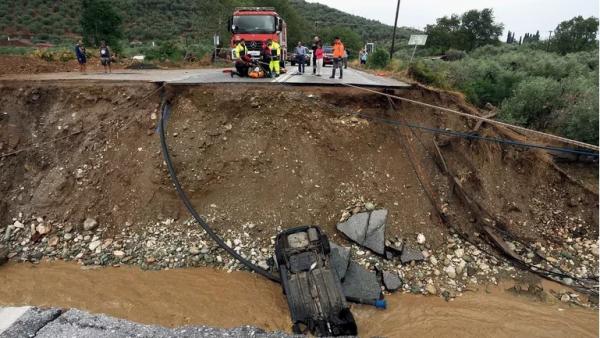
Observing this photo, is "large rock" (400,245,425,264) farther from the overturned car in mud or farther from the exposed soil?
the overturned car in mud

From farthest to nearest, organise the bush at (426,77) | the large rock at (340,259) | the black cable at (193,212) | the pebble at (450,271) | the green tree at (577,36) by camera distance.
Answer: the green tree at (577,36) < the bush at (426,77) < the pebble at (450,271) < the black cable at (193,212) < the large rock at (340,259)

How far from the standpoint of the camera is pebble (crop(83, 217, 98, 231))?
8.58 meters

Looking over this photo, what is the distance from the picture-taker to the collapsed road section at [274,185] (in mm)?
8211

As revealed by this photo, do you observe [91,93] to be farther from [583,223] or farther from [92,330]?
[583,223]

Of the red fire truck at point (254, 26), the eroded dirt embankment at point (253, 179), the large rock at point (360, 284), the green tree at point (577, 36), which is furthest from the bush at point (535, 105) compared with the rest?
the green tree at point (577, 36)

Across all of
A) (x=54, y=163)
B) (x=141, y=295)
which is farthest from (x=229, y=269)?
(x=54, y=163)

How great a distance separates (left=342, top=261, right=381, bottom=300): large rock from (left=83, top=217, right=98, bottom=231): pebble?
573 cm

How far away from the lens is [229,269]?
7.82 metres

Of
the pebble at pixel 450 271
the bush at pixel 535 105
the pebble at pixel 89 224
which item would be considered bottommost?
the pebble at pixel 450 271

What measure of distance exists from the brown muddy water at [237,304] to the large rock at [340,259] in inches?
28.0

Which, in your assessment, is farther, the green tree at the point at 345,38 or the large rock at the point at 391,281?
the green tree at the point at 345,38

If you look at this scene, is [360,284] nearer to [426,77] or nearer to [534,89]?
[426,77]

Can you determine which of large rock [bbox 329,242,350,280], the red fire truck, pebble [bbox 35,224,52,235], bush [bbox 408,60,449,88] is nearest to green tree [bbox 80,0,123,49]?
the red fire truck

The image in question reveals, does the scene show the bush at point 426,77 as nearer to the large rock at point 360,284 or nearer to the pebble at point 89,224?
the large rock at point 360,284
